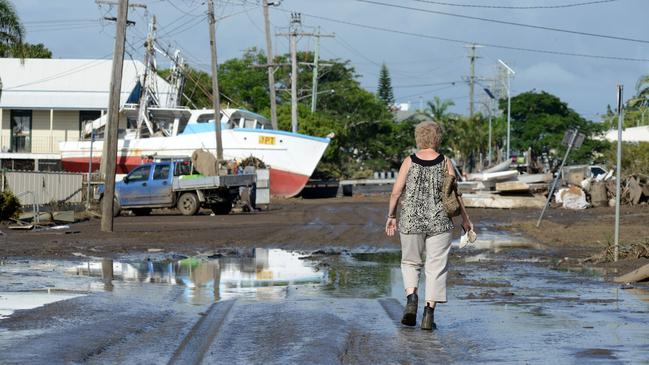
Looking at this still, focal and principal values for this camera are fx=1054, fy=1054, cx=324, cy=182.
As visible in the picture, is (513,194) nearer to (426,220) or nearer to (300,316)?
(300,316)

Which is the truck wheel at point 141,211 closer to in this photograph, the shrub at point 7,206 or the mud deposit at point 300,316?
the shrub at point 7,206

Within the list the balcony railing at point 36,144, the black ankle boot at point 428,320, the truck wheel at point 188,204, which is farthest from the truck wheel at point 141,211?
the balcony railing at point 36,144

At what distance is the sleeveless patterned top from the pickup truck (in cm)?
2506

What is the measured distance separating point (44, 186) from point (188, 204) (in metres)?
5.44

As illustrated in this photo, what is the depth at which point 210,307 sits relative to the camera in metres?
10.7

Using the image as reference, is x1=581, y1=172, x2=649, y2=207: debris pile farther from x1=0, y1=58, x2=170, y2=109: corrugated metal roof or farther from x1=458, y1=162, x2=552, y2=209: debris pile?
x1=0, y1=58, x2=170, y2=109: corrugated metal roof

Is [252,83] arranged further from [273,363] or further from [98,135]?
[273,363]

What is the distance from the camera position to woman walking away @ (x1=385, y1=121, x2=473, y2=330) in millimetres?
9461

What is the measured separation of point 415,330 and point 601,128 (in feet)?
293

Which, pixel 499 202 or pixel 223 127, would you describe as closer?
pixel 499 202

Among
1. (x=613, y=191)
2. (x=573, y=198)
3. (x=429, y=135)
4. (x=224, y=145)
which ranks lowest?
(x=573, y=198)

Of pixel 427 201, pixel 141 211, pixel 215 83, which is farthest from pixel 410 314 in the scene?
pixel 215 83

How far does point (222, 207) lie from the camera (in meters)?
35.8

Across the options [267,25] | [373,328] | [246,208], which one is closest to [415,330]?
[373,328]
